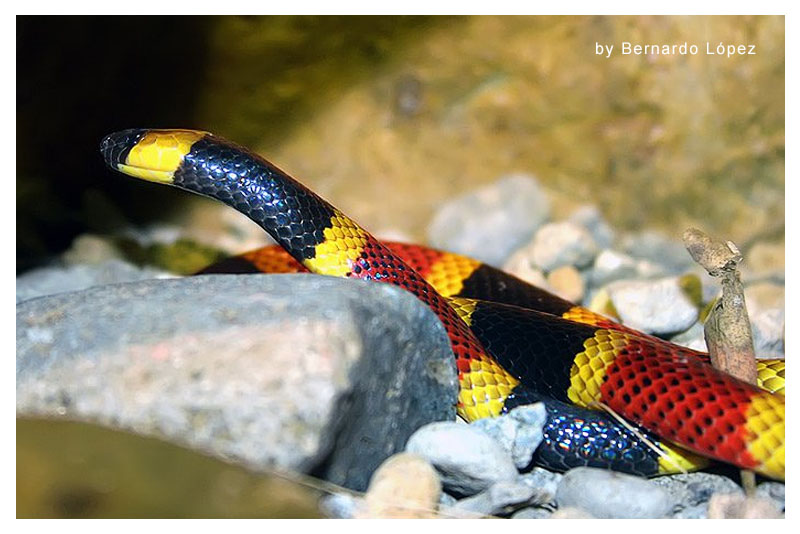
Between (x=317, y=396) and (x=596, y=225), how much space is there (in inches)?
93.6

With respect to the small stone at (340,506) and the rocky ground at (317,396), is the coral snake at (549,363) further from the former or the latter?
the small stone at (340,506)

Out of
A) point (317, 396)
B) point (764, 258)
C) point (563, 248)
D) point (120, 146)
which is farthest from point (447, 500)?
point (764, 258)

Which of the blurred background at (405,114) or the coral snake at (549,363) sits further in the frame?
the blurred background at (405,114)

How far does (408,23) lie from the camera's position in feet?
11.6

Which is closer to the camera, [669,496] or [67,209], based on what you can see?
[669,496]

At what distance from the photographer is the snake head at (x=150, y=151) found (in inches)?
84.5

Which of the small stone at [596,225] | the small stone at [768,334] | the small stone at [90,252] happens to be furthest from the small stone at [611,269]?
the small stone at [90,252]

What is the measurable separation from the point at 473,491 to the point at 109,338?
0.80m

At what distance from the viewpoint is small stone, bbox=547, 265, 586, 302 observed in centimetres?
304

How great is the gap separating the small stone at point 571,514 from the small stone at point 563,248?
64.0 inches

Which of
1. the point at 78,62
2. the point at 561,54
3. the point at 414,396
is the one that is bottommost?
the point at 414,396

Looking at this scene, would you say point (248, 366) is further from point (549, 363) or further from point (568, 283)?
point (568, 283)
